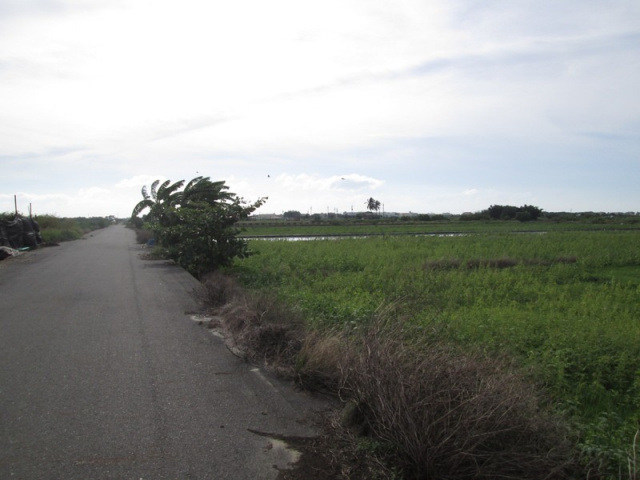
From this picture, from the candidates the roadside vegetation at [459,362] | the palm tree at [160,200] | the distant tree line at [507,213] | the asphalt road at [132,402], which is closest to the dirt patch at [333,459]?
the roadside vegetation at [459,362]

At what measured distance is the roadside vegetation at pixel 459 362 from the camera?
12.0 ft

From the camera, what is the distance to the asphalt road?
408cm

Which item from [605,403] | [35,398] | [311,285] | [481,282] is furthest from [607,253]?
[35,398]

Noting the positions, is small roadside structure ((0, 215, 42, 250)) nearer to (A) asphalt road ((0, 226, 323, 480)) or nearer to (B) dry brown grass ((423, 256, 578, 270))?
(A) asphalt road ((0, 226, 323, 480))

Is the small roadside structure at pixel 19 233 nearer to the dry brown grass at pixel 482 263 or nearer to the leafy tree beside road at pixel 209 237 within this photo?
the leafy tree beside road at pixel 209 237

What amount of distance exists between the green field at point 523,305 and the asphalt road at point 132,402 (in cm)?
181

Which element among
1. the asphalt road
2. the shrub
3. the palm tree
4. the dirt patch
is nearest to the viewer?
the shrub

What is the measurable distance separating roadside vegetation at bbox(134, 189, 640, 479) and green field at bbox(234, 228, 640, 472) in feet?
0.13

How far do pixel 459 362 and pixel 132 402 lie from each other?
3.33 meters

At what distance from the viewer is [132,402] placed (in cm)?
525

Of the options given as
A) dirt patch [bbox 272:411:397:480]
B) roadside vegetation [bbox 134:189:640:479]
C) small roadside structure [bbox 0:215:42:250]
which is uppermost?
small roadside structure [bbox 0:215:42:250]

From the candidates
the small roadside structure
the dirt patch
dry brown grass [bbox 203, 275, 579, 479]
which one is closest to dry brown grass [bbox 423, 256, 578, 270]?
dry brown grass [bbox 203, 275, 579, 479]

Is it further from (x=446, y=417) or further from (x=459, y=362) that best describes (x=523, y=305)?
(x=446, y=417)

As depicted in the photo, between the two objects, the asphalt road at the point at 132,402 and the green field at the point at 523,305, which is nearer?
the asphalt road at the point at 132,402
